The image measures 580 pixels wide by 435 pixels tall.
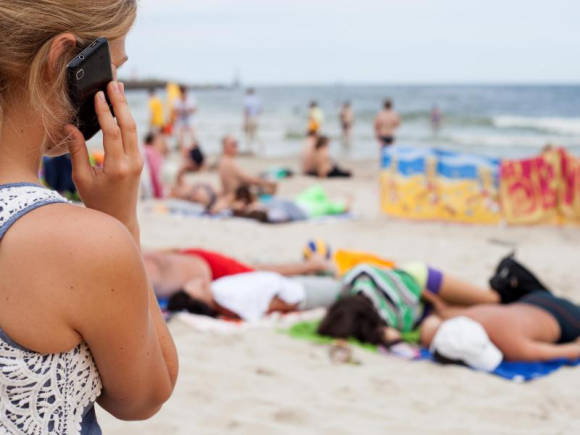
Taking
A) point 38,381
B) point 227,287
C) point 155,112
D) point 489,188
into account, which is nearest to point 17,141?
point 38,381

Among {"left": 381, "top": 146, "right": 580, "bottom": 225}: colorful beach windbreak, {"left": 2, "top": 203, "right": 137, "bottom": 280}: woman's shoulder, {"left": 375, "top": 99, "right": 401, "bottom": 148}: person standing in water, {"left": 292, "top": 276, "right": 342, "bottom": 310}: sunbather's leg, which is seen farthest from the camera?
{"left": 375, "top": 99, "right": 401, "bottom": 148}: person standing in water

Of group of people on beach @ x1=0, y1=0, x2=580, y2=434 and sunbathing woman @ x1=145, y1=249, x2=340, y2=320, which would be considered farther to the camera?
sunbathing woman @ x1=145, y1=249, x2=340, y2=320

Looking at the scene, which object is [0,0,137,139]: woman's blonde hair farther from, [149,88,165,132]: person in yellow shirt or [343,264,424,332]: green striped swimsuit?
[149,88,165,132]: person in yellow shirt

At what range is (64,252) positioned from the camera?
885mm

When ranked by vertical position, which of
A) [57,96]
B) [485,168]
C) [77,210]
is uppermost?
[57,96]

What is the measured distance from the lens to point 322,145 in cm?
1213

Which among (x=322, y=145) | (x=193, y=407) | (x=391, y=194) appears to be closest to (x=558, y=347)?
(x=193, y=407)

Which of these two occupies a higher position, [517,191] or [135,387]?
[135,387]

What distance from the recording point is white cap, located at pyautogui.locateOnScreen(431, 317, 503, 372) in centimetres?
377

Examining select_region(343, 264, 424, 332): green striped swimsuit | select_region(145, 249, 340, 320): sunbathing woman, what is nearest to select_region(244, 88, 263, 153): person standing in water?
select_region(145, 249, 340, 320): sunbathing woman

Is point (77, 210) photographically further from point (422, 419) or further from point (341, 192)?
point (341, 192)

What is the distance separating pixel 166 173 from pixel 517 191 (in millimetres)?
6281

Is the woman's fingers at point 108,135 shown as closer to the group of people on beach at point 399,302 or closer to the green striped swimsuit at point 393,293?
the group of people on beach at point 399,302

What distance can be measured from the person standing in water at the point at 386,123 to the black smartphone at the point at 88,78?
14.4m
